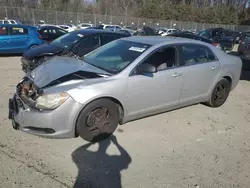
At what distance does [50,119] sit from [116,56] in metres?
1.68

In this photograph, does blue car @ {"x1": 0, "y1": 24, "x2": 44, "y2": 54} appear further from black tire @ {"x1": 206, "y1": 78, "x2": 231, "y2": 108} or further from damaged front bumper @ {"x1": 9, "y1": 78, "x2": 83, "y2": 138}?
black tire @ {"x1": 206, "y1": 78, "x2": 231, "y2": 108}

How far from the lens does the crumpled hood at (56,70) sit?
11.5 ft

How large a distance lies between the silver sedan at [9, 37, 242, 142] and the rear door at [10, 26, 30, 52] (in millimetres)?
7366

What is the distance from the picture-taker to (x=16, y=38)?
10.5m

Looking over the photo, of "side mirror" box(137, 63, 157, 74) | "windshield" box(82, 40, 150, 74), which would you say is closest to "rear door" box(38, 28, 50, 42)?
"windshield" box(82, 40, 150, 74)

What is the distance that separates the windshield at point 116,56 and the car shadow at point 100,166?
123 cm

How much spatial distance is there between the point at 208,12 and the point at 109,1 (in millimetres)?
24867

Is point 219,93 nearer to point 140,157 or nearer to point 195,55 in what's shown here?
point 195,55

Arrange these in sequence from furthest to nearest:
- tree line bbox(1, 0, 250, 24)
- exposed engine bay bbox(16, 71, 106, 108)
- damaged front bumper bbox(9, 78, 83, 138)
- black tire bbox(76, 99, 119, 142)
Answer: tree line bbox(1, 0, 250, 24) → black tire bbox(76, 99, 119, 142) → exposed engine bay bbox(16, 71, 106, 108) → damaged front bumper bbox(9, 78, 83, 138)

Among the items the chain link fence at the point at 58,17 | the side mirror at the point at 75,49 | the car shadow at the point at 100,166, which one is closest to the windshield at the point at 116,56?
the car shadow at the point at 100,166

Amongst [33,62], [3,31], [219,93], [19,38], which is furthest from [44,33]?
[219,93]

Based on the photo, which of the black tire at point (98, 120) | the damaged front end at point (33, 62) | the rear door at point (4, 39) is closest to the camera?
the black tire at point (98, 120)

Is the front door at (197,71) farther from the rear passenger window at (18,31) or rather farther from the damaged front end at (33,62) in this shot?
the rear passenger window at (18,31)

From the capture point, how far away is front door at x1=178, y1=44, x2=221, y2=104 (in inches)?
173
